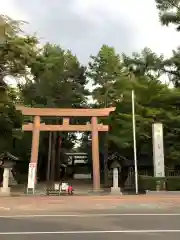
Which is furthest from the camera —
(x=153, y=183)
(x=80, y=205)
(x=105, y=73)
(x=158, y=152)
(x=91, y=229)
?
(x=105, y=73)

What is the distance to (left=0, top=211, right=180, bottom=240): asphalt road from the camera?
7875mm

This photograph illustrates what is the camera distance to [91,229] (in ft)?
29.5

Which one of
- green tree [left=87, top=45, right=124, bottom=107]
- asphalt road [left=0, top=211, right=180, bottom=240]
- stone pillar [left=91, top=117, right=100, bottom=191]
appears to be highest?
green tree [left=87, top=45, right=124, bottom=107]

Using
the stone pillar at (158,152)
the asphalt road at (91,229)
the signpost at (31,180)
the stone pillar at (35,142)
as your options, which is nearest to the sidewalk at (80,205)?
the asphalt road at (91,229)

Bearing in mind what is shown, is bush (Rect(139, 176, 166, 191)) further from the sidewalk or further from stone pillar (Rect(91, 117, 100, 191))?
the sidewalk

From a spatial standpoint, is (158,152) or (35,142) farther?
(35,142)

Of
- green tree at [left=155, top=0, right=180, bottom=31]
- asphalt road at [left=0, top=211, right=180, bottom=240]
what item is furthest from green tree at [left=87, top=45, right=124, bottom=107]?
asphalt road at [left=0, top=211, right=180, bottom=240]

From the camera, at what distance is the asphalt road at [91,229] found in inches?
310

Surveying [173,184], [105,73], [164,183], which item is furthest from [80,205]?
[105,73]

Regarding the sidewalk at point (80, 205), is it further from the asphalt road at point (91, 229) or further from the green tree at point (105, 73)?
the green tree at point (105, 73)

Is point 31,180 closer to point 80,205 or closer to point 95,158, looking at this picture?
point 95,158

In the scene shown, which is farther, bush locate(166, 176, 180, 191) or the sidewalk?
bush locate(166, 176, 180, 191)

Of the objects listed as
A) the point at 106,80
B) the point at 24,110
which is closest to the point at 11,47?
the point at 24,110

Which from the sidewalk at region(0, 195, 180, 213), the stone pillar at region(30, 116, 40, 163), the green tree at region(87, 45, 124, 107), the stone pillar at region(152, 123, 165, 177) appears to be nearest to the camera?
the sidewalk at region(0, 195, 180, 213)
